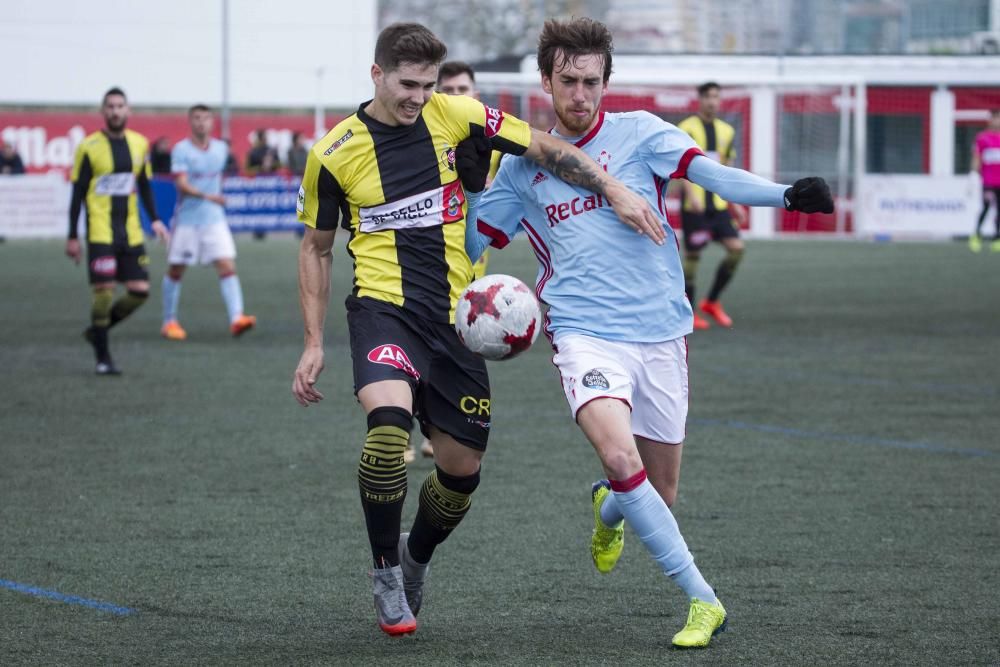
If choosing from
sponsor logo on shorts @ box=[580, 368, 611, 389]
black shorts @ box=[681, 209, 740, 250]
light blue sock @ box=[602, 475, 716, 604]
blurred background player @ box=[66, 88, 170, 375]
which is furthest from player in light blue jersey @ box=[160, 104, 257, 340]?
light blue sock @ box=[602, 475, 716, 604]

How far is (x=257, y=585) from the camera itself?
593 centimetres

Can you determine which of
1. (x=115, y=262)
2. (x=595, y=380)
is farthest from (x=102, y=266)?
(x=595, y=380)

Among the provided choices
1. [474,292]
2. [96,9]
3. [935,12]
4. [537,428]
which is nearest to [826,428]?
[537,428]

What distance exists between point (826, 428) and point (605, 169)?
4777 mm

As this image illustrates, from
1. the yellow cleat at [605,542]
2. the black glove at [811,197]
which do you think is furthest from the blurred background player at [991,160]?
the black glove at [811,197]

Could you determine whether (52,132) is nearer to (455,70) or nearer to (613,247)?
(455,70)

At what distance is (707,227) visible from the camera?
1574 centimetres

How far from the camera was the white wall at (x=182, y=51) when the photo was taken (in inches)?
1884

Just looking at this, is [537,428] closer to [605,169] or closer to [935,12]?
[605,169]

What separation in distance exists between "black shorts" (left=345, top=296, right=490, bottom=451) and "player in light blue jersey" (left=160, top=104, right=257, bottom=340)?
9.80 metres

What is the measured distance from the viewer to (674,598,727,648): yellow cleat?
4.98 metres

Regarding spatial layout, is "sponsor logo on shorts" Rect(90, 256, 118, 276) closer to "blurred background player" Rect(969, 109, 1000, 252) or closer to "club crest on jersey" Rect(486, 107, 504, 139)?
"club crest on jersey" Rect(486, 107, 504, 139)

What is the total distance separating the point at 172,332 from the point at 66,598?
9.66 meters

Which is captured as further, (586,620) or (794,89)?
(794,89)
